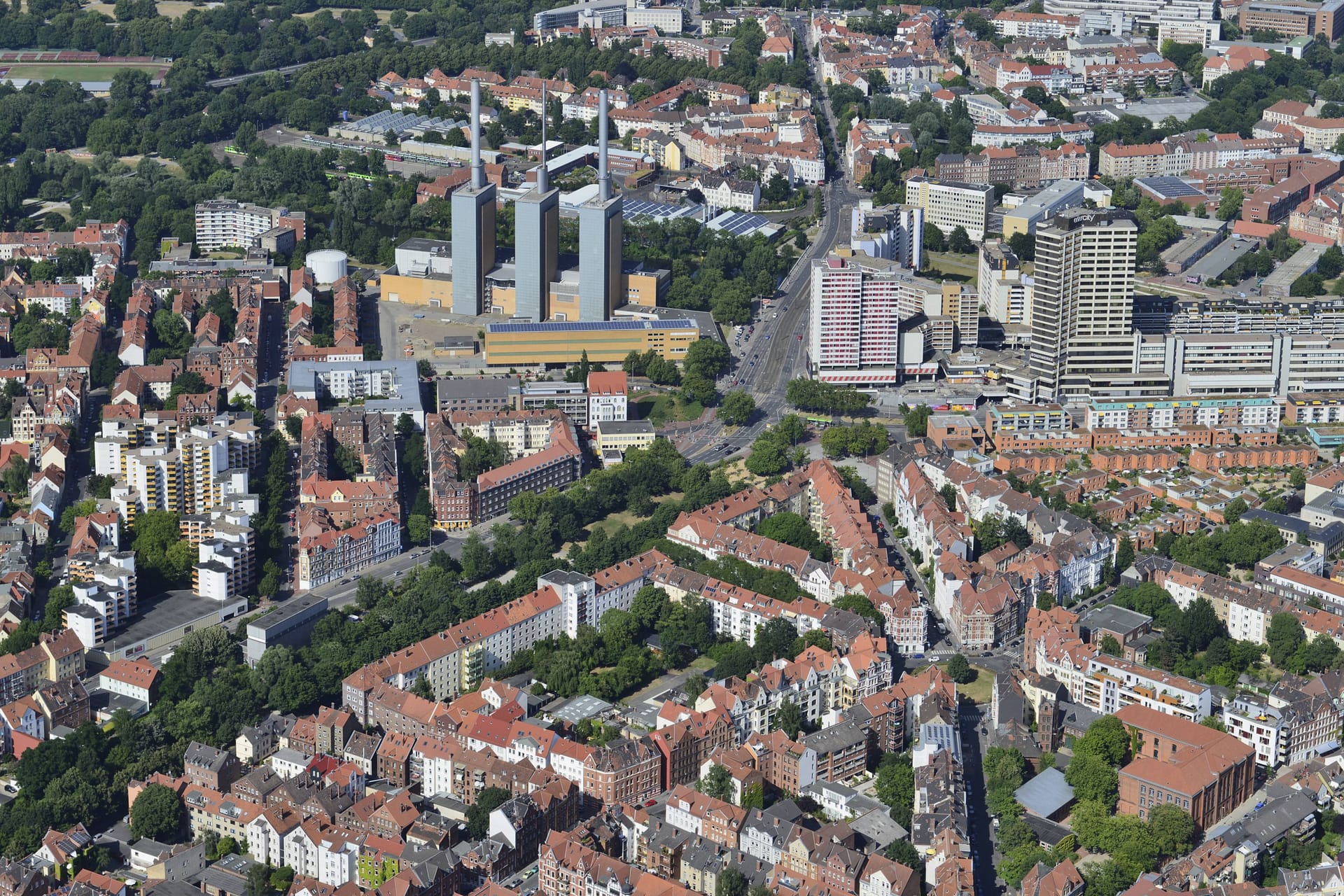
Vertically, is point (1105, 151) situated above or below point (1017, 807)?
above

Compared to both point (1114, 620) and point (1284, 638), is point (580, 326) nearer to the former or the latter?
point (1114, 620)

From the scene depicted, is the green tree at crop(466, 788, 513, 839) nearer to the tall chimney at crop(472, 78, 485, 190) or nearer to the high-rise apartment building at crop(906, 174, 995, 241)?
the tall chimney at crop(472, 78, 485, 190)

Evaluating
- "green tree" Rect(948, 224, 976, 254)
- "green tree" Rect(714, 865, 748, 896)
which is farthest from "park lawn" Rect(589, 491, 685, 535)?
"green tree" Rect(948, 224, 976, 254)

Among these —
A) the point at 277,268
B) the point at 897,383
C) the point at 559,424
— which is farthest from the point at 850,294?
the point at 277,268

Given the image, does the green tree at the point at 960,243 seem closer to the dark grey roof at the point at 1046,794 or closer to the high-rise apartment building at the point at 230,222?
the high-rise apartment building at the point at 230,222

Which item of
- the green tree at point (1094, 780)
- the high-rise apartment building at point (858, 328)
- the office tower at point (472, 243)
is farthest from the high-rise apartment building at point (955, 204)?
the green tree at point (1094, 780)

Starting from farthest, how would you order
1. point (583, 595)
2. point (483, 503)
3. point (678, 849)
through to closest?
point (483, 503) → point (583, 595) → point (678, 849)

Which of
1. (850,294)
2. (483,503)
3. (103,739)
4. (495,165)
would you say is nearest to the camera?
(103,739)

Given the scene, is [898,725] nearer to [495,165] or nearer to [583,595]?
[583,595]

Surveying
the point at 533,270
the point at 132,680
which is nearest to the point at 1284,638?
the point at 132,680
